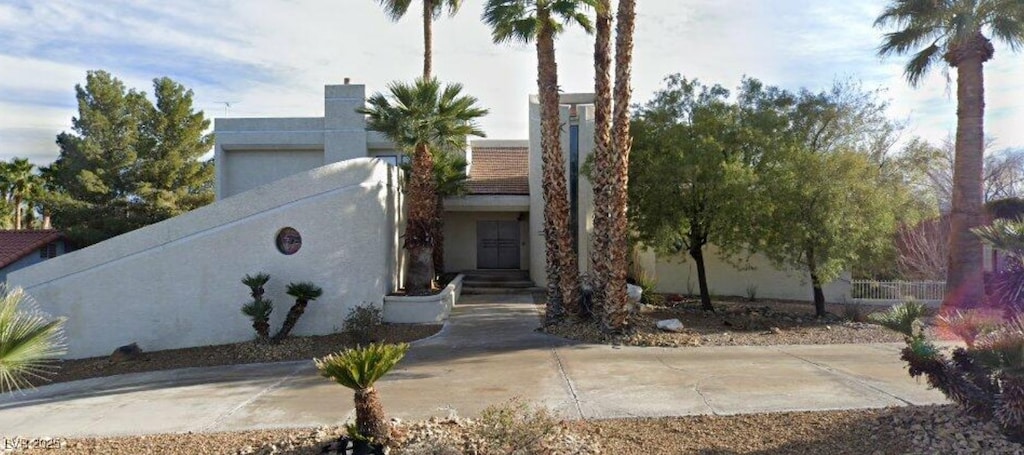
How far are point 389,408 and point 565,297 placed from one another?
6150 millimetres

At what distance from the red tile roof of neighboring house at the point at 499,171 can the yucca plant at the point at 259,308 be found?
9.39 m

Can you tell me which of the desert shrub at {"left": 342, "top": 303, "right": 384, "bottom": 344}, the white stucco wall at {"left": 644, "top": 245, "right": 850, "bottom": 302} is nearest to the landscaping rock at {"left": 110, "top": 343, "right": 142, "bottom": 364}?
the desert shrub at {"left": 342, "top": 303, "right": 384, "bottom": 344}

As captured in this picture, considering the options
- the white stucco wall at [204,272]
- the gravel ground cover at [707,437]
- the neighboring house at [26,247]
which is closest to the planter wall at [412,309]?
the white stucco wall at [204,272]

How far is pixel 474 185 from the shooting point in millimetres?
21391

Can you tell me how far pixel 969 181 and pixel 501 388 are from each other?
13.1 metres

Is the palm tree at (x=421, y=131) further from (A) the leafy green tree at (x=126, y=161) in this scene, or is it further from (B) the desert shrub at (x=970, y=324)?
(A) the leafy green tree at (x=126, y=161)

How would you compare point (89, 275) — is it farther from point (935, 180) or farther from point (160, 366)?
point (935, 180)

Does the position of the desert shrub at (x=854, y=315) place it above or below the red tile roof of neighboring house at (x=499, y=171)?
below

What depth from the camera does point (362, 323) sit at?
1245 cm

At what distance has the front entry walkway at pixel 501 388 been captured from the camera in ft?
23.7

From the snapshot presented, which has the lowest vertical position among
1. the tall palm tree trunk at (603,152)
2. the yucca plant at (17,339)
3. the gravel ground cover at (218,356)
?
the gravel ground cover at (218,356)

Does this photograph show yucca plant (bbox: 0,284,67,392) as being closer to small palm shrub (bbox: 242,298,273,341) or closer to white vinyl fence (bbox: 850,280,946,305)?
small palm shrub (bbox: 242,298,273,341)

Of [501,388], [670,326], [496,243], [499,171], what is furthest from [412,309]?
[499,171]

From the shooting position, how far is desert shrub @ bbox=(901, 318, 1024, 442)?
5.01 meters
